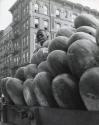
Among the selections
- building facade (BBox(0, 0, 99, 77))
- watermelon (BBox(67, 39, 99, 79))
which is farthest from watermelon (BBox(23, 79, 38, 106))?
building facade (BBox(0, 0, 99, 77))

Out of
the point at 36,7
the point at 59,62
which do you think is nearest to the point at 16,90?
the point at 59,62

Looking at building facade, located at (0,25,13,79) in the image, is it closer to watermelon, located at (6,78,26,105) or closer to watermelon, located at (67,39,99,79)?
watermelon, located at (6,78,26,105)

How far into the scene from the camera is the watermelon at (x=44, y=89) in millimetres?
2871

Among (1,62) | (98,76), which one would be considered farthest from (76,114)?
(1,62)

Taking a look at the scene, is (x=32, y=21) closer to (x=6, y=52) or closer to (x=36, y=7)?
(x=36, y=7)

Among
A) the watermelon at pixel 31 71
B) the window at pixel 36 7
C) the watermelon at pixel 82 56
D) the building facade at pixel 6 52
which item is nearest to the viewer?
the watermelon at pixel 82 56

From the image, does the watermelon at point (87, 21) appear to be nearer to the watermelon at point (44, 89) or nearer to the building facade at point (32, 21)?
the watermelon at point (44, 89)

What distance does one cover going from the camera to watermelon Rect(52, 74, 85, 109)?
2.53 meters

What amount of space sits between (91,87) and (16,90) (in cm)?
164

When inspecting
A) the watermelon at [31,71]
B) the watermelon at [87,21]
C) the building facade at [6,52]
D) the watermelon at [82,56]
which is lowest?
the watermelon at [31,71]

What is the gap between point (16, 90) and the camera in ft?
11.8

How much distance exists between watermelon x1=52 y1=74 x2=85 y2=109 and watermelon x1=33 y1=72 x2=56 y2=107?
0.27 m

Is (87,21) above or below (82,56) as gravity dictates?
above

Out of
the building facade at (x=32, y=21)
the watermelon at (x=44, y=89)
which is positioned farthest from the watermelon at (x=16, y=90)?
the building facade at (x=32, y=21)
